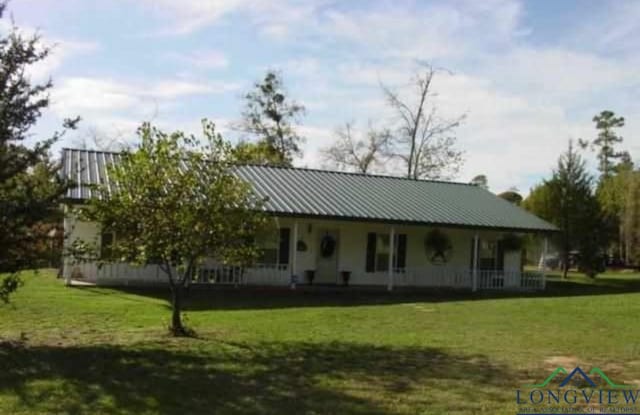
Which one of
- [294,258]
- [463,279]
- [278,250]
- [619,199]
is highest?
[619,199]

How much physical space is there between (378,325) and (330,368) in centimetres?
452

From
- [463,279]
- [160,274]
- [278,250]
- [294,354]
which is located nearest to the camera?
[294,354]

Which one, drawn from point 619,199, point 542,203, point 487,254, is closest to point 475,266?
point 487,254

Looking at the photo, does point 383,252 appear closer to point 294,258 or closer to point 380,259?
point 380,259

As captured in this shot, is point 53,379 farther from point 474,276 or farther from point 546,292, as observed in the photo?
point 546,292

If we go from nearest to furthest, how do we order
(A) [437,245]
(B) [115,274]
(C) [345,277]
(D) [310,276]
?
(B) [115,274] < (D) [310,276] < (C) [345,277] < (A) [437,245]

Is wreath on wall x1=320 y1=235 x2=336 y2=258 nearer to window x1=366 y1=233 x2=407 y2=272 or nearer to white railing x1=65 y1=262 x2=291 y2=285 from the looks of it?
window x1=366 y1=233 x2=407 y2=272

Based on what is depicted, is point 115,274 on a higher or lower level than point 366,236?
lower

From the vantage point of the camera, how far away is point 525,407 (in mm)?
6762

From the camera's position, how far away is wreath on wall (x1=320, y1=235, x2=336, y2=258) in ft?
76.6

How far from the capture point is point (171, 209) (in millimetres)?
10867

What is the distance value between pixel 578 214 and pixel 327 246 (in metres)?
14.7

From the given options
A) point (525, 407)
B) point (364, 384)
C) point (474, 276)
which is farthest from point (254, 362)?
point (474, 276)

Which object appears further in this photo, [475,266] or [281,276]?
[475,266]
